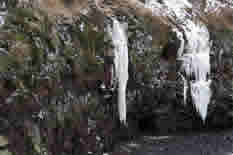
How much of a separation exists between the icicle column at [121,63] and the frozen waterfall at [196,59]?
185 cm

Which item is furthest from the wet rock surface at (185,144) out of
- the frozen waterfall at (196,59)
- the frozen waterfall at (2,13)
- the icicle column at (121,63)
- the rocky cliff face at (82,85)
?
the frozen waterfall at (2,13)

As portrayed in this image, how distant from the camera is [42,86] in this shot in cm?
581

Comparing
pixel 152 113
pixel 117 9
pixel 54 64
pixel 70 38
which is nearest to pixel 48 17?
pixel 70 38

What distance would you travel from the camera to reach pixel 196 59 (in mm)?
8828

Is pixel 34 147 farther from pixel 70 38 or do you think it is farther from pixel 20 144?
pixel 70 38

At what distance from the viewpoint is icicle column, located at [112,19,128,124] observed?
762cm

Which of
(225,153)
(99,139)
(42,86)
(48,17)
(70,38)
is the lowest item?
(225,153)

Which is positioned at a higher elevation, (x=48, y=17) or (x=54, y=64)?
(x=48, y=17)

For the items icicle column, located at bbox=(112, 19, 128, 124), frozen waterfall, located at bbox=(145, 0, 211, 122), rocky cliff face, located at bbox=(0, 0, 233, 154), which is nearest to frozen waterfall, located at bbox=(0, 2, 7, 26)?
rocky cliff face, located at bbox=(0, 0, 233, 154)

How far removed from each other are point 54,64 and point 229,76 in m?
5.68

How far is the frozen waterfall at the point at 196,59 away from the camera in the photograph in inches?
348

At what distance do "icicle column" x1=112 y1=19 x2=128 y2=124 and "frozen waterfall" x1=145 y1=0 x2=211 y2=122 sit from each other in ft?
6.06

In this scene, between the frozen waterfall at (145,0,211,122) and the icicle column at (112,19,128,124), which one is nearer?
the icicle column at (112,19,128,124)

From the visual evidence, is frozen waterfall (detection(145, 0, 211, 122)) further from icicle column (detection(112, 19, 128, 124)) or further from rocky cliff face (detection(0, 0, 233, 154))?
icicle column (detection(112, 19, 128, 124))
